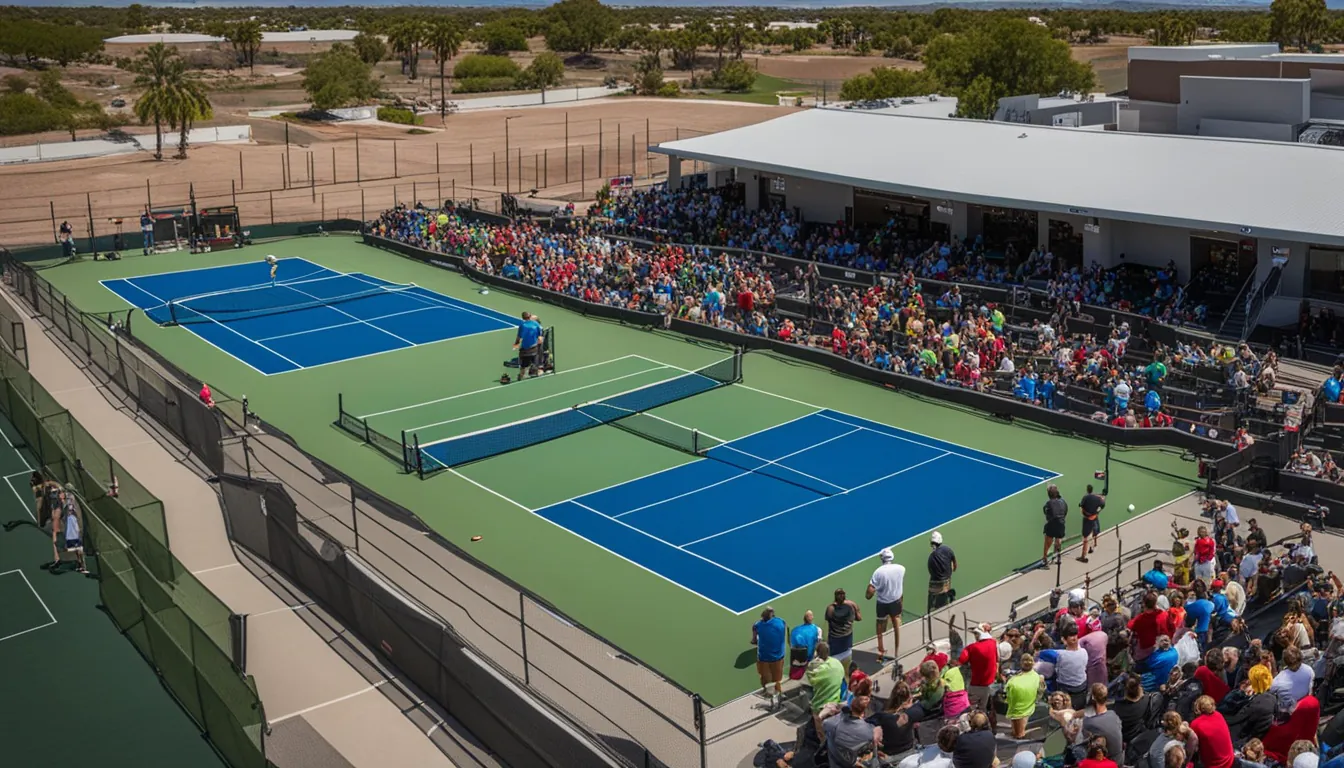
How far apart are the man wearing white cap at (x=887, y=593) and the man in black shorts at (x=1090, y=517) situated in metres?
5.26

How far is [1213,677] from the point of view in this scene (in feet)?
45.5

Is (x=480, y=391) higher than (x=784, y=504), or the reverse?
(x=480, y=391)

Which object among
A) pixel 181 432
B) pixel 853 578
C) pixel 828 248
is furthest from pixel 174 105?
pixel 853 578

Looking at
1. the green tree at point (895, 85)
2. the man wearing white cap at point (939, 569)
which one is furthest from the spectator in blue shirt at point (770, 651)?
the green tree at point (895, 85)

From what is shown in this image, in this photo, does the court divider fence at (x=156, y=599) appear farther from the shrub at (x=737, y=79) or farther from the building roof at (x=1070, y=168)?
the shrub at (x=737, y=79)

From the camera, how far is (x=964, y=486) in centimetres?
2683

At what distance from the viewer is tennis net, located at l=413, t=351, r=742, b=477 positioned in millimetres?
28734

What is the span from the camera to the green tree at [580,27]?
17538 cm

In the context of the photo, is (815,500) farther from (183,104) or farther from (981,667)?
(183,104)

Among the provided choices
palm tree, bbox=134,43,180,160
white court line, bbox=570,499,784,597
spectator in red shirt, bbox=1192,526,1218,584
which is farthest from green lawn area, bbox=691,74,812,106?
spectator in red shirt, bbox=1192,526,1218,584

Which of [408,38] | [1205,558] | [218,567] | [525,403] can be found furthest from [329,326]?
[408,38]

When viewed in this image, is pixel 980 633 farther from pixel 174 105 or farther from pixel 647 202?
pixel 174 105

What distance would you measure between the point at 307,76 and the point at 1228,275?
87040mm

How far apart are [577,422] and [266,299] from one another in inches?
699
